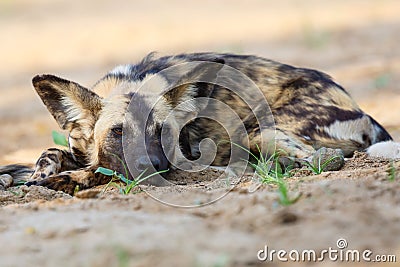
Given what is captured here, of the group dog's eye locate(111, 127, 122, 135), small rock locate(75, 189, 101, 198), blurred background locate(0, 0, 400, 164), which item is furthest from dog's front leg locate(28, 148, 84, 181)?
small rock locate(75, 189, 101, 198)

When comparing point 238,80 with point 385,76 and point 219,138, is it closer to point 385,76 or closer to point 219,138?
point 219,138

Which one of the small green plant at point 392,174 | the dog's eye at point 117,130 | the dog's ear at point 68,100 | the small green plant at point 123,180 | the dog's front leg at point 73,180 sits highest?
the dog's ear at point 68,100

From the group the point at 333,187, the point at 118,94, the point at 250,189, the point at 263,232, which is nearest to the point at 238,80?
the point at 118,94

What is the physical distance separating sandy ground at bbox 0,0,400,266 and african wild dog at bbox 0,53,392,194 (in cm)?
41

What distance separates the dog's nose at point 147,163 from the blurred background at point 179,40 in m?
1.68

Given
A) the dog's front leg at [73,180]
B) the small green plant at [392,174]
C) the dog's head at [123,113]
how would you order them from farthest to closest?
the dog's head at [123,113] < the dog's front leg at [73,180] < the small green plant at [392,174]

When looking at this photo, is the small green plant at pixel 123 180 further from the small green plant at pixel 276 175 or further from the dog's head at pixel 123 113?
the small green plant at pixel 276 175

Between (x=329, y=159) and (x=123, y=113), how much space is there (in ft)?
4.38

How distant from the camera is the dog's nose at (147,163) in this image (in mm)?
4250

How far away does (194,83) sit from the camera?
186 inches

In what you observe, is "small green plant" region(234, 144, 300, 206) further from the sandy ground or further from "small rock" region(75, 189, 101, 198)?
"small rock" region(75, 189, 101, 198)

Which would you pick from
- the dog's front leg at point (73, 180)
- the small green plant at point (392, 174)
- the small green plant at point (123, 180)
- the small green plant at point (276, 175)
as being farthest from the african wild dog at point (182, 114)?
the small green plant at point (392, 174)

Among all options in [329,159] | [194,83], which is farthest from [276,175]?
[194,83]

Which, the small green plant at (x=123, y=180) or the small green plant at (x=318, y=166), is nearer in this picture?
the small green plant at (x=123, y=180)
